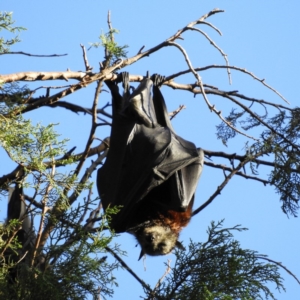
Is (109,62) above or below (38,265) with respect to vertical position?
above

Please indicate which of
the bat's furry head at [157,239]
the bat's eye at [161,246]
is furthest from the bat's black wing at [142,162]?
the bat's eye at [161,246]

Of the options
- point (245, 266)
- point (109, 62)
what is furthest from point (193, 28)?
point (245, 266)

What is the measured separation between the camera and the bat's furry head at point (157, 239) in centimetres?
871

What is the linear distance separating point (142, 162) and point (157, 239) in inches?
35.4

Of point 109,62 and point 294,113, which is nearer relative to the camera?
point 109,62

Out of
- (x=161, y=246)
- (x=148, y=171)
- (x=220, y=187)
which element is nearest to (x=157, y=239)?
(x=161, y=246)

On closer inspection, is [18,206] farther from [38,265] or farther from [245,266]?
[245,266]

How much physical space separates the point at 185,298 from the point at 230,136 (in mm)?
2591

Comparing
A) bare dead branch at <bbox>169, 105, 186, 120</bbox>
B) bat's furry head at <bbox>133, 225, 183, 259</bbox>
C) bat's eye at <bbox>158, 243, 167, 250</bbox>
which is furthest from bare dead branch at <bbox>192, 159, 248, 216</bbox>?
bare dead branch at <bbox>169, 105, 186, 120</bbox>

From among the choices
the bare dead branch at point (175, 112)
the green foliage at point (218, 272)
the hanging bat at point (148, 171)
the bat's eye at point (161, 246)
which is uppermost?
the bare dead branch at point (175, 112)

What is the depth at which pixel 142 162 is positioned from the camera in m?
8.52

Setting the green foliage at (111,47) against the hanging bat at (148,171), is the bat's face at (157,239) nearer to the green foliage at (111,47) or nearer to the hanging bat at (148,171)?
the hanging bat at (148,171)

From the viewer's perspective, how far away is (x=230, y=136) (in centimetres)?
898

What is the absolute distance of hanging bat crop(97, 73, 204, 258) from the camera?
27.4ft
